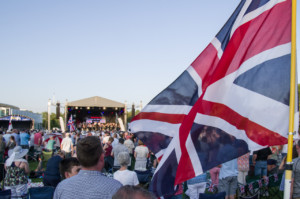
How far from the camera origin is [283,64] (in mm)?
2797

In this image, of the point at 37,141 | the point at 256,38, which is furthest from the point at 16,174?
the point at 37,141

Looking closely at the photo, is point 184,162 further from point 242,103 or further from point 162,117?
point 162,117

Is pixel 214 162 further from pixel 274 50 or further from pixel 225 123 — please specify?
pixel 274 50

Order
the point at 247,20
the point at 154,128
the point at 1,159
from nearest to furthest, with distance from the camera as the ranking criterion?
the point at 247,20 < the point at 154,128 < the point at 1,159

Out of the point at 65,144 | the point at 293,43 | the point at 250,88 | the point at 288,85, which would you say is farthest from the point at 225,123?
the point at 65,144

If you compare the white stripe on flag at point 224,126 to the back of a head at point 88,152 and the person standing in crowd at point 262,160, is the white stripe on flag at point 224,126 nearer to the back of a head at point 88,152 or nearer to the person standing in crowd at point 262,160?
the back of a head at point 88,152

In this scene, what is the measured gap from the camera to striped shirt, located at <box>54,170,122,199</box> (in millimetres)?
2137

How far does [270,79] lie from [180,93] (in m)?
1.36

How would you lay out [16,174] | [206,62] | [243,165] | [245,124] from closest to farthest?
1. [245,124]
2. [206,62]
3. [16,174]
4. [243,165]

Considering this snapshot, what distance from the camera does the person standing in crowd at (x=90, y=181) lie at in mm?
2145

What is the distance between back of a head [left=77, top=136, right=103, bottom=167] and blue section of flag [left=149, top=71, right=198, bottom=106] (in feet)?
5.91

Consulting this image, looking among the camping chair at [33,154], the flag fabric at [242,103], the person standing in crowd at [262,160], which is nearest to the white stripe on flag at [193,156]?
the flag fabric at [242,103]

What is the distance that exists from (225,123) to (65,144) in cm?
1086

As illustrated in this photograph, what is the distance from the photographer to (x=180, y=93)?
4.02 metres
